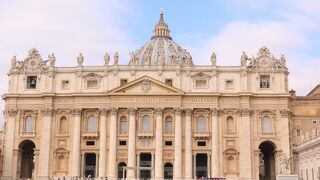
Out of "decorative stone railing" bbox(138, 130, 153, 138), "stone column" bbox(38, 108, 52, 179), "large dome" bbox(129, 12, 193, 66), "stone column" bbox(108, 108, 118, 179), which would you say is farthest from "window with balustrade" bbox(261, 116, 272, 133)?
"stone column" bbox(38, 108, 52, 179)

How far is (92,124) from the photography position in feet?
247

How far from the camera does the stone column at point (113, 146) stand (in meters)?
72.1

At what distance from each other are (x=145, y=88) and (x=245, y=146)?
15261 mm

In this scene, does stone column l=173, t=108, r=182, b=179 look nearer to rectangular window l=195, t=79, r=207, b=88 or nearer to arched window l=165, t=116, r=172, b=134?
arched window l=165, t=116, r=172, b=134

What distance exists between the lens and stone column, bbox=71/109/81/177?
7288 cm

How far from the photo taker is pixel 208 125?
74.1 meters

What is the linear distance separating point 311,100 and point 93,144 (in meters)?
30.7

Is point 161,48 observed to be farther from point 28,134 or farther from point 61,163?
point 61,163

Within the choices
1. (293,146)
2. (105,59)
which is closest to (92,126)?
(105,59)

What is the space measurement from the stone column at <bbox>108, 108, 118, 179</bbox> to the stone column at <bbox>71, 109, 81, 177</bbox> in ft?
14.0

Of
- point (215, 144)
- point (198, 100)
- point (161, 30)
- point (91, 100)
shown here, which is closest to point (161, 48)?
point (161, 30)

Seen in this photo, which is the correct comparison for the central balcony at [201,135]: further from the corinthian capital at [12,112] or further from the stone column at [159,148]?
the corinthian capital at [12,112]

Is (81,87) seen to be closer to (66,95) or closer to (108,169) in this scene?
(66,95)

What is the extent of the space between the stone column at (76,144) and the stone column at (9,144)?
335 inches
